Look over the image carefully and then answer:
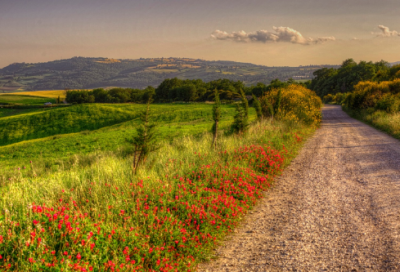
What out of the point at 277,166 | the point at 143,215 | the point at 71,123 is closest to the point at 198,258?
the point at 143,215

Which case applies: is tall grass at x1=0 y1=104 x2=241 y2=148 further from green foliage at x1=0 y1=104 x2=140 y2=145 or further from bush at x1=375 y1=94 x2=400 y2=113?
bush at x1=375 y1=94 x2=400 y2=113

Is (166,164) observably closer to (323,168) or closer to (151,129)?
(151,129)

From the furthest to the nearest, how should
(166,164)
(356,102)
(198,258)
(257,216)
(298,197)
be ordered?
(356,102) → (166,164) → (298,197) → (257,216) → (198,258)

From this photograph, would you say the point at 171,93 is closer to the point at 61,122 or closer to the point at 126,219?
the point at 61,122

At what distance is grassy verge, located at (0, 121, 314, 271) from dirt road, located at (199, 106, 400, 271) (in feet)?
1.81

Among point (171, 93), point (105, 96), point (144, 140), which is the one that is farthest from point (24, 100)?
point (144, 140)

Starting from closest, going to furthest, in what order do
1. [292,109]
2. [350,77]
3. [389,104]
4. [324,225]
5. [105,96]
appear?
[324,225] < [292,109] < [389,104] < [350,77] < [105,96]

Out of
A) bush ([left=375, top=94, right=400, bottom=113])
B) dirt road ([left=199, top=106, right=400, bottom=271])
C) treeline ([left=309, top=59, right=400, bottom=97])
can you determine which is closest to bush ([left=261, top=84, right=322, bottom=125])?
bush ([left=375, top=94, right=400, bottom=113])

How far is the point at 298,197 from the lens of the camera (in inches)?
295

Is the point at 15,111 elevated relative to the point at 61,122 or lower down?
elevated

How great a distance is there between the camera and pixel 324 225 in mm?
5727

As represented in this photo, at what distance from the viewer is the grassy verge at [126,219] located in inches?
145

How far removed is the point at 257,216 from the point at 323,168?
535 centimetres

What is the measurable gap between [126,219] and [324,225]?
4.29m
